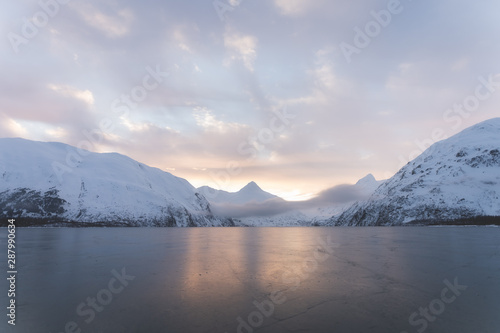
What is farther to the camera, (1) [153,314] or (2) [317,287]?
(2) [317,287]

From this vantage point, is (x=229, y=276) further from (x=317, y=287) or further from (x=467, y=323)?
(x=467, y=323)

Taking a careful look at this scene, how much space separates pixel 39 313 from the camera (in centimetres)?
1182

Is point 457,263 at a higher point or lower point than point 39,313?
lower

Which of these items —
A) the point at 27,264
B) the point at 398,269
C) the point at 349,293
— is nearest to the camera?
the point at 349,293

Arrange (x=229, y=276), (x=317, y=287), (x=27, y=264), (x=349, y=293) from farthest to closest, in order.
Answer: (x=27, y=264) < (x=229, y=276) < (x=317, y=287) < (x=349, y=293)

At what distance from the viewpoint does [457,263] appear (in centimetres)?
2523

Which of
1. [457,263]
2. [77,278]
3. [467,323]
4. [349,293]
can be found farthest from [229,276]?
[457,263]

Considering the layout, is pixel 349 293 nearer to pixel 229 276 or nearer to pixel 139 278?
pixel 229 276

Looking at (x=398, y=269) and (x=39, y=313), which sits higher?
(x=39, y=313)

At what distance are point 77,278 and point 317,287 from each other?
16677 mm

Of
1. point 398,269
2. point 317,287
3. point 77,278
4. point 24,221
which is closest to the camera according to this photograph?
point 317,287

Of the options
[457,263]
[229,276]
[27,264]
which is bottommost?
[457,263]

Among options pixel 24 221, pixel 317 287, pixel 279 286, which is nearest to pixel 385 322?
pixel 317 287

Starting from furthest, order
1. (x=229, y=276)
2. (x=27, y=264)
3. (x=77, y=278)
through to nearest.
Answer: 1. (x=27, y=264)
2. (x=229, y=276)
3. (x=77, y=278)
